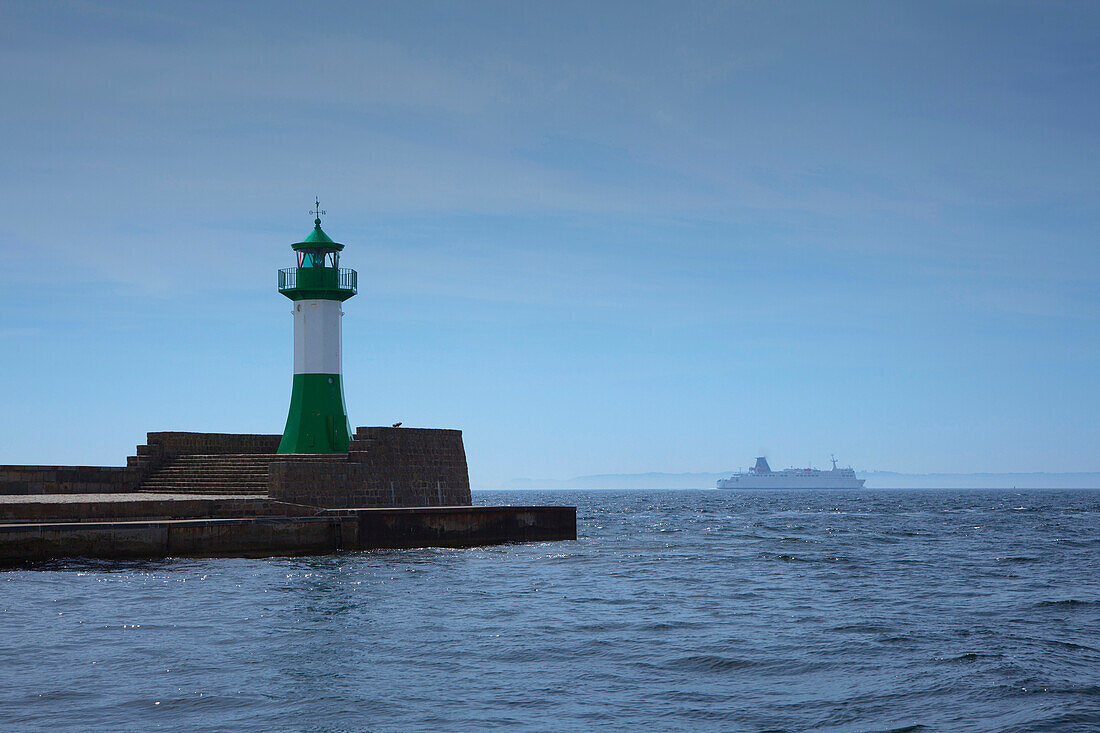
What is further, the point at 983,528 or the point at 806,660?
the point at 983,528

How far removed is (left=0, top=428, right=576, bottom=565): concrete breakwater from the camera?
24.5 metres

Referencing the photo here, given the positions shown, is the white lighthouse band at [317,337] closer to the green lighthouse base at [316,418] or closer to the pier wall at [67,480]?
the green lighthouse base at [316,418]

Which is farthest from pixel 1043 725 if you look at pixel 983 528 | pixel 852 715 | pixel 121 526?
pixel 983 528

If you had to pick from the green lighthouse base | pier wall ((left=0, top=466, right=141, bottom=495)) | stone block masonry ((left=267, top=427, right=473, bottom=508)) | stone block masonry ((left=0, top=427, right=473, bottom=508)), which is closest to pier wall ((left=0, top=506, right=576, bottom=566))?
stone block masonry ((left=267, top=427, right=473, bottom=508))

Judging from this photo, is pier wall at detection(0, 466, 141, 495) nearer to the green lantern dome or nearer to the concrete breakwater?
the concrete breakwater

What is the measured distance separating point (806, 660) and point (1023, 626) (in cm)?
556

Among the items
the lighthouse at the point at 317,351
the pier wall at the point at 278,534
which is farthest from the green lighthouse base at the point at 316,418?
the pier wall at the point at 278,534

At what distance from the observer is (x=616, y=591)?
2241 centimetres

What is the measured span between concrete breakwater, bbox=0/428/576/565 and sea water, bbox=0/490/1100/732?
715 mm

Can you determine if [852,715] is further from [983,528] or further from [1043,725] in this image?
[983,528]

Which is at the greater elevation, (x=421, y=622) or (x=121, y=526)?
(x=121, y=526)

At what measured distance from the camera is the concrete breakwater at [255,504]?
2448 centimetres

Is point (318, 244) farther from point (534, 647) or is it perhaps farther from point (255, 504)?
point (534, 647)

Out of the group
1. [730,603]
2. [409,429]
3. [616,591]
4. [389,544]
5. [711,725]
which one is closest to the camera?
[711,725]
